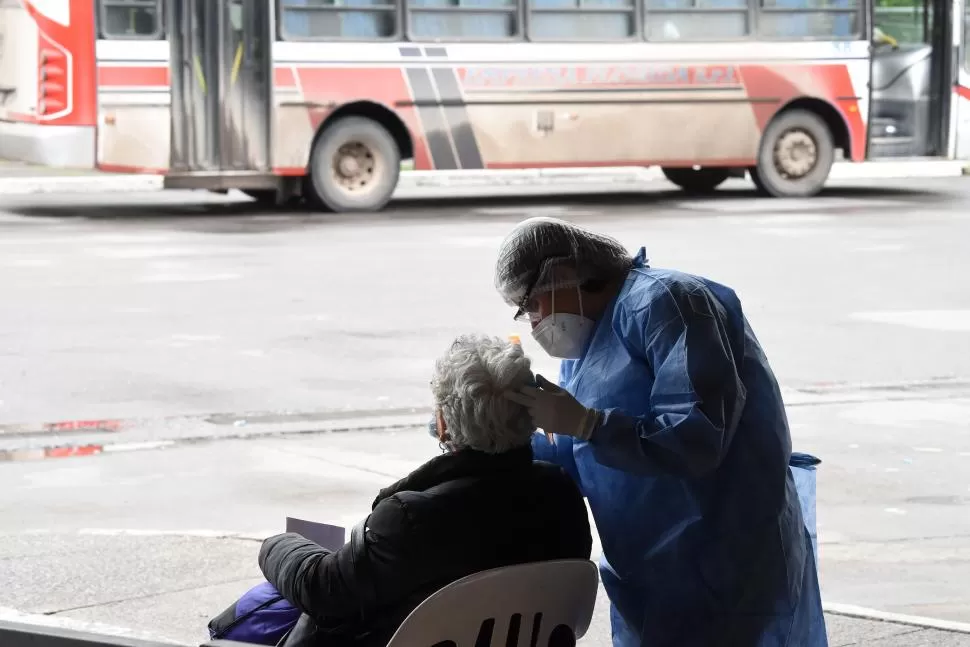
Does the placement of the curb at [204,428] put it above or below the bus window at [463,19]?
below

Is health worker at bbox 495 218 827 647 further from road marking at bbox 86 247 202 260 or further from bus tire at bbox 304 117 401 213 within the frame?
bus tire at bbox 304 117 401 213

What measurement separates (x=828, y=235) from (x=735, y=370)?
14109mm

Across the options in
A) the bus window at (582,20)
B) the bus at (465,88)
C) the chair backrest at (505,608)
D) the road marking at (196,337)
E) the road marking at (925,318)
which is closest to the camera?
the chair backrest at (505,608)

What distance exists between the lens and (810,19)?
21719 mm

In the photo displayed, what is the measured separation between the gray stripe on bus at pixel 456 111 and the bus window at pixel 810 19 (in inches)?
158

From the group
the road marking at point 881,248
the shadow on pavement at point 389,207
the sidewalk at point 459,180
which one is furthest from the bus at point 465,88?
the road marking at point 881,248

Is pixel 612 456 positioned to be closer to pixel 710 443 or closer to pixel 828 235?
pixel 710 443

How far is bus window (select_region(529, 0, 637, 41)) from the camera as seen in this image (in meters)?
20.4

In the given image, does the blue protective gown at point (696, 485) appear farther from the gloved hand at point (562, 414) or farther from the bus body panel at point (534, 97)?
the bus body panel at point (534, 97)

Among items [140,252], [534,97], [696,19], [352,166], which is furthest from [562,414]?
[696,19]

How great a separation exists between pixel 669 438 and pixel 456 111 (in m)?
16.5

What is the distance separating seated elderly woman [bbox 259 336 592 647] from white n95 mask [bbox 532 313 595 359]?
19 centimetres

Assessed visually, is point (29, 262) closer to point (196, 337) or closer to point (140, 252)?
point (140, 252)

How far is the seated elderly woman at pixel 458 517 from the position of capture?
3.54m
